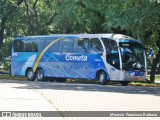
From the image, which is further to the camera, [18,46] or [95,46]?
[18,46]

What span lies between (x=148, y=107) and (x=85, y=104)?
6.68 ft

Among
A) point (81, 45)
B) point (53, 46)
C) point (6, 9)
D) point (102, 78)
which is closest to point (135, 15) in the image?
point (102, 78)

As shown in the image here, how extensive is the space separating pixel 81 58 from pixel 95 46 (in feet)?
5.42

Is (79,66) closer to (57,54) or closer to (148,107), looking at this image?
(57,54)

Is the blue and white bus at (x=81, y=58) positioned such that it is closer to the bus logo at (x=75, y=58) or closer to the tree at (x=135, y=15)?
the bus logo at (x=75, y=58)

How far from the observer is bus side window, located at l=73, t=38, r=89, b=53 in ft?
112

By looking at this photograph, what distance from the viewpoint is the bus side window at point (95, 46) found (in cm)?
3301

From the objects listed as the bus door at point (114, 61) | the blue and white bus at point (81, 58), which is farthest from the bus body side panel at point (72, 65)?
the bus door at point (114, 61)

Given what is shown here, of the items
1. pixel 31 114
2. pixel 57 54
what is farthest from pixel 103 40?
pixel 31 114

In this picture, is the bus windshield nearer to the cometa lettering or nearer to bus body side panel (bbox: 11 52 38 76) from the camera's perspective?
the cometa lettering

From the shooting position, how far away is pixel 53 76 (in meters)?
36.9

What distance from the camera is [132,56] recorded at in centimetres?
3241

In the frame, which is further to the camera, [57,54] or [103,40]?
[57,54]

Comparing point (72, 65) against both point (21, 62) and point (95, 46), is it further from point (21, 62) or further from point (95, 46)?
point (21, 62)
